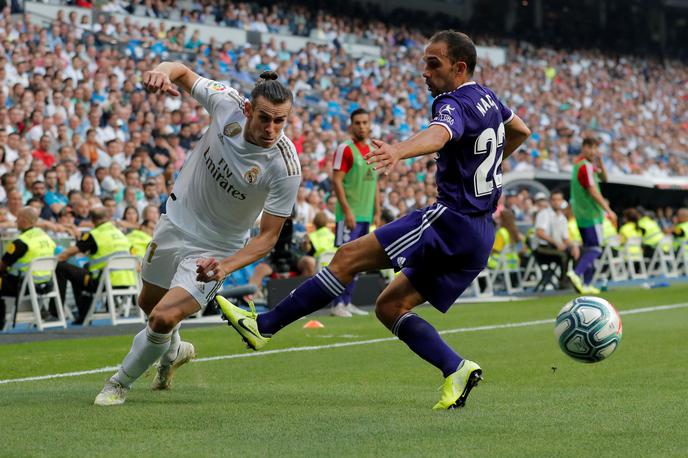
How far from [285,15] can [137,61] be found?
38.6 ft

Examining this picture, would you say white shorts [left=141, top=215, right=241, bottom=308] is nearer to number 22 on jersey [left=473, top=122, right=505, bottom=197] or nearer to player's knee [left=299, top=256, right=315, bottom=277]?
number 22 on jersey [left=473, top=122, right=505, bottom=197]

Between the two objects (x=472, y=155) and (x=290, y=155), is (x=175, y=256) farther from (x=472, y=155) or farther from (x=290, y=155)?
(x=472, y=155)

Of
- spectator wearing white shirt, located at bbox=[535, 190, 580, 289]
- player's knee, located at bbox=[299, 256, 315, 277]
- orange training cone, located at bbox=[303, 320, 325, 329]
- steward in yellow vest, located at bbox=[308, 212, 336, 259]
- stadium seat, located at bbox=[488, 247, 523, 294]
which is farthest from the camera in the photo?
spectator wearing white shirt, located at bbox=[535, 190, 580, 289]

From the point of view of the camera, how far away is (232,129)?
23.2ft

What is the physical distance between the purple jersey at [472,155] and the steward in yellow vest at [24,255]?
8343mm

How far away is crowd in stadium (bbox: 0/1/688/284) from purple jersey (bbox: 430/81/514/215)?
1007 centimetres

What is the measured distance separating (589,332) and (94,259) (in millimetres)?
9002

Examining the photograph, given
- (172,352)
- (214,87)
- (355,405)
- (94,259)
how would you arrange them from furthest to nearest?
(94,259)
(172,352)
(214,87)
(355,405)

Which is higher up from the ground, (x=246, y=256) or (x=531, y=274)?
(x=246, y=256)

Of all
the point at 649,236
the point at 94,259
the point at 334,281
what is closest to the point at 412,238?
the point at 334,281

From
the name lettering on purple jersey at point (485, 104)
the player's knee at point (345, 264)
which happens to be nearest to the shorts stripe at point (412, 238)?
the player's knee at point (345, 264)

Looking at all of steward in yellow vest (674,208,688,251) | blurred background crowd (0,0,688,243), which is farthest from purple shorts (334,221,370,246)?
steward in yellow vest (674,208,688,251)

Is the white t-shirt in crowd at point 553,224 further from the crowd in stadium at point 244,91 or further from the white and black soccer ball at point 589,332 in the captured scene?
the white and black soccer ball at point 589,332

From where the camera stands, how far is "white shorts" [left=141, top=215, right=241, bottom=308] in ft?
22.8
